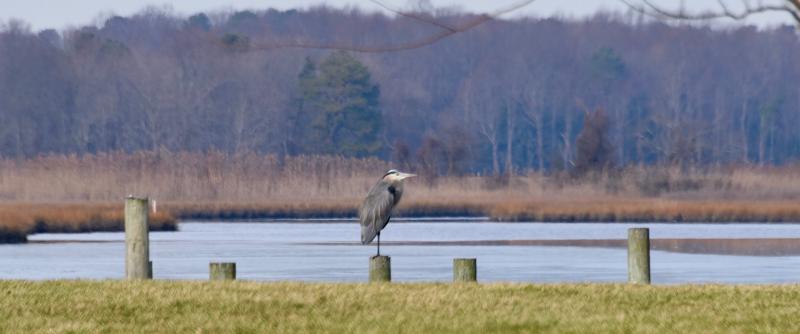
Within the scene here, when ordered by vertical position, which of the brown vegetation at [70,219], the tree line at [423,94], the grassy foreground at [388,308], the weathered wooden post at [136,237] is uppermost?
the tree line at [423,94]

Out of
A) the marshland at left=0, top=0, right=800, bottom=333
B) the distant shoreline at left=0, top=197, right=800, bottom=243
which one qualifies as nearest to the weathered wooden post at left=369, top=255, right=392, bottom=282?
the marshland at left=0, top=0, right=800, bottom=333

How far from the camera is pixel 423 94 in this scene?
11969cm

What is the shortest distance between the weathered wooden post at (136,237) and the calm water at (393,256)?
330 inches

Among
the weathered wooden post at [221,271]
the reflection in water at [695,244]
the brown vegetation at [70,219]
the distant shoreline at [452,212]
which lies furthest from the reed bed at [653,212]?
the weathered wooden post at [221,271]

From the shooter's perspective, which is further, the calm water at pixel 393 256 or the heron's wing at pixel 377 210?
the calm water at pixel 393 256

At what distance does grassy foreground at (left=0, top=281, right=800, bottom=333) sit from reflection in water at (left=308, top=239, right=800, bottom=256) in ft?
62.0

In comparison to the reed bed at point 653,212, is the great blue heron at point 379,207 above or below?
above

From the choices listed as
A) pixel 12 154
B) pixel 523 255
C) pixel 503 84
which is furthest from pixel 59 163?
pixel 503 84

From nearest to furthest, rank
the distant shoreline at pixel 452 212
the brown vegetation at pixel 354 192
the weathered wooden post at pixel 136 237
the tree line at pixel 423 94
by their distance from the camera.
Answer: the weathered wooden post at pixel 136 237 → the distant shoreline at pixel 452 212 → the brown vegetation at pixel 354 192 → the tree line at pixel 423 94

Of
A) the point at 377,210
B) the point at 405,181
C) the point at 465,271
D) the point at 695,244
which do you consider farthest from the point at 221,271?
the point at 405,181

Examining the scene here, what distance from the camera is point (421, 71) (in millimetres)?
125062

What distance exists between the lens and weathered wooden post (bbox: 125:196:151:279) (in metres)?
15.6

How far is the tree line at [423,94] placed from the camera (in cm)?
9419

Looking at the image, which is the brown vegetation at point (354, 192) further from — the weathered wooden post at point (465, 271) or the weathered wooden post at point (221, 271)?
the weathered wooden post at point (465, 271)
